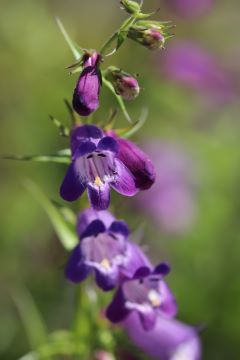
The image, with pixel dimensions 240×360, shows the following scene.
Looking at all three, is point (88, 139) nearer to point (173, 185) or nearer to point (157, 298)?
point (157, 298)

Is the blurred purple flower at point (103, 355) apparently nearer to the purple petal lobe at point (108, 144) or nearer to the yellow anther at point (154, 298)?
the yellow anther at point (154, 298)

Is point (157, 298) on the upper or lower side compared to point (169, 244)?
upper

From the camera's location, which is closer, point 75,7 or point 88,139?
point 88,139

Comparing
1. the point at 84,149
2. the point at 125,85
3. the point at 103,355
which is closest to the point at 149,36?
the point at 125,85

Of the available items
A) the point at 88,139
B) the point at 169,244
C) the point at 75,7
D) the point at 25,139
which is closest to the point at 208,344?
the point at 169,244

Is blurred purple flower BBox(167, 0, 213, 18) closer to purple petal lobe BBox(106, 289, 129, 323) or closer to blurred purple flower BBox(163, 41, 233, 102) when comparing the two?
blurred purple flower BBox(163, 41, 233, 102)

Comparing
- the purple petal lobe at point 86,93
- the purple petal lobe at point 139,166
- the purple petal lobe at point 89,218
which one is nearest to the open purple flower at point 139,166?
the purple petal lobe at point 139,166

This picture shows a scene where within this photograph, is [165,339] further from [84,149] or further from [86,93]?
[86,93]
